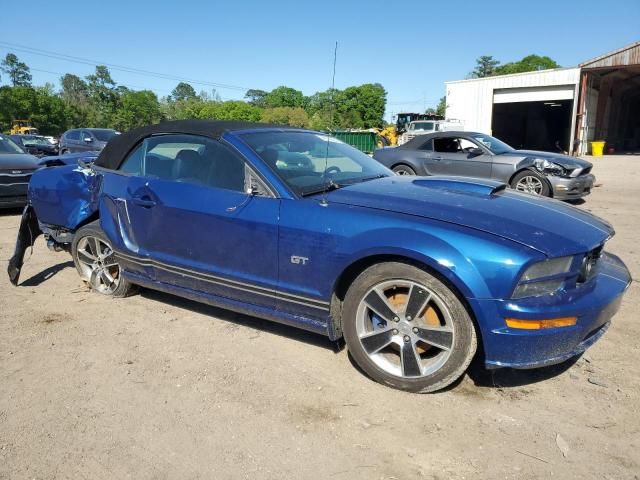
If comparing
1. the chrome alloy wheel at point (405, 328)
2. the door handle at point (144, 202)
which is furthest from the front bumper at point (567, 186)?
the door handle at point (144, 202)

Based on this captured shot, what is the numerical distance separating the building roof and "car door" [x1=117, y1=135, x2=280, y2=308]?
28624 mm

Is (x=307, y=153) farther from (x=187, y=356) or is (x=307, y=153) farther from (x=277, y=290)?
(x=187, y=356)

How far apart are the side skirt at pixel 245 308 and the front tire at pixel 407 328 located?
0.77 ft

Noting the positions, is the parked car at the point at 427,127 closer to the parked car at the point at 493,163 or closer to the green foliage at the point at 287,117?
the parked car at the point at 493,163

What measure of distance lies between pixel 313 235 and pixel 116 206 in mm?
2014

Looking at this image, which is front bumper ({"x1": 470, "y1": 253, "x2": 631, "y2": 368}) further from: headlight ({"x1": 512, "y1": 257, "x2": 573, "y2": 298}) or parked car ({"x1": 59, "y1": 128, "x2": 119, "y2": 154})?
parked car ({"x1": 59, "y1": 128, "x2": 119, "y2": 154})

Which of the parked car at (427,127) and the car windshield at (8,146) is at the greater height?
the parked car at (427,127)

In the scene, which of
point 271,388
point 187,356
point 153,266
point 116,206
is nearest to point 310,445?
point 271,388

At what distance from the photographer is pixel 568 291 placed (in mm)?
2674

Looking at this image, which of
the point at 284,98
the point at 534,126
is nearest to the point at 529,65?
the point at 284,98

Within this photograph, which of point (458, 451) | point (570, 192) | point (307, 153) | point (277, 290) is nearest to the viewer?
point (458, 451)

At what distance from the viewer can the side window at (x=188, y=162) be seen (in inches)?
138

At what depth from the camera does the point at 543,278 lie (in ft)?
8.48

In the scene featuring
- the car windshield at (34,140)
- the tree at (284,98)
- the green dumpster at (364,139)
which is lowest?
the car windshield at (34,140)
